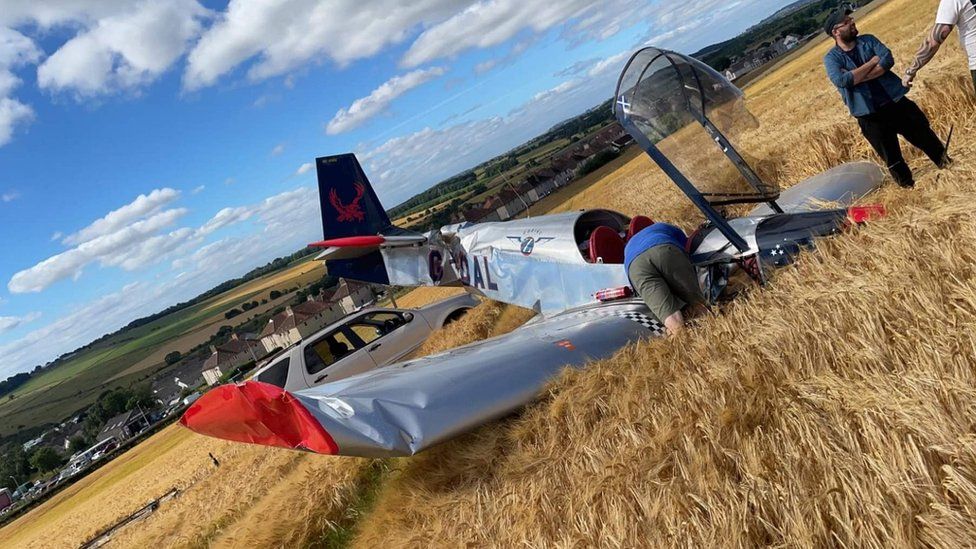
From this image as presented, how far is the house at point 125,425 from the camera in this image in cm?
10831

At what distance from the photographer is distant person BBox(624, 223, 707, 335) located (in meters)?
5.34

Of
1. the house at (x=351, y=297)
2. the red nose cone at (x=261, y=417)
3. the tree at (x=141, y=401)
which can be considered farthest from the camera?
the house at (x=351, y=297)

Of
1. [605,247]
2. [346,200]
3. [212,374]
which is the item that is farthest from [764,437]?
[212,374]

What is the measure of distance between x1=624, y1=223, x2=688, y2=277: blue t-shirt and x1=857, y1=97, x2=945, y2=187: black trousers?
2.62 m

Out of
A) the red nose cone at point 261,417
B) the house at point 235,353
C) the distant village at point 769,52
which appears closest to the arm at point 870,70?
the red nose cone at point 261,417

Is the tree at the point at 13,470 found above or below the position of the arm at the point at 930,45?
below

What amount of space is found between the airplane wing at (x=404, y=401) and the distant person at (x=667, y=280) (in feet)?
1.75

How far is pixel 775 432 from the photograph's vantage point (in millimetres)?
2479

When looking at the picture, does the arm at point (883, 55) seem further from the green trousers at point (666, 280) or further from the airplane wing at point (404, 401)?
the airplane wing at point (404, 401)

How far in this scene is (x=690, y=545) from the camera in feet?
6.78

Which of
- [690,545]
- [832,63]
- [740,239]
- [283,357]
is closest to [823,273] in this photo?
[740,239]

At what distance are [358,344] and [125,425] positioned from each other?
12212 cm

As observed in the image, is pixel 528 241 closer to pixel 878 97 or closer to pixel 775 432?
pixel 878 97

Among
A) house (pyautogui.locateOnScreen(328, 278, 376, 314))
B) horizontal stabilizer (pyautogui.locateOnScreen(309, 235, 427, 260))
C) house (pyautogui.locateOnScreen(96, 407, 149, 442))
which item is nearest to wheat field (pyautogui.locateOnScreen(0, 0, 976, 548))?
horizontal stabilizer (pyautogui.locateOnScreen(309, 235, 427, 260))
